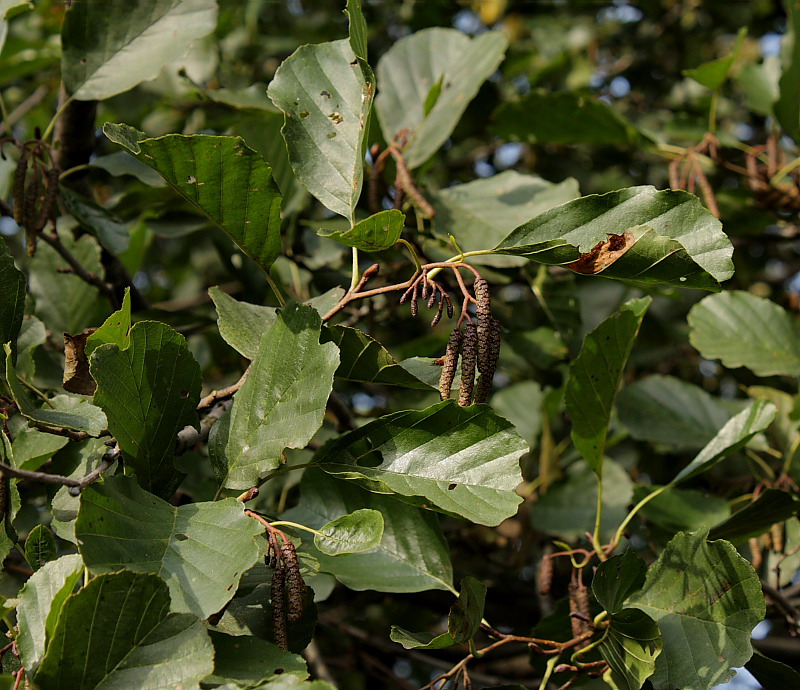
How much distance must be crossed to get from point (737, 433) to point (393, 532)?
1.44 feet

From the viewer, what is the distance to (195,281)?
7.67 ft

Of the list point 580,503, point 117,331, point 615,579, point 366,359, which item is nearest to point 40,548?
point 117,331

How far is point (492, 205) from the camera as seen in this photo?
4.14ft

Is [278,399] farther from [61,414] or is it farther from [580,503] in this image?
[580,503]

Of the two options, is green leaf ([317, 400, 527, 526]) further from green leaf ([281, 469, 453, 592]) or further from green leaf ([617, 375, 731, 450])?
green leaf ([617, 375, 731, 450])

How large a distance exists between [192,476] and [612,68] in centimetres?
194

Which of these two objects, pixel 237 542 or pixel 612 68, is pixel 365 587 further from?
pixel 612 68

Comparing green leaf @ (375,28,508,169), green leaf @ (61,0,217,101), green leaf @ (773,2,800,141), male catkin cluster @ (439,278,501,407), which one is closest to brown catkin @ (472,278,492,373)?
male catkin cluster @ (439,278,501,407)

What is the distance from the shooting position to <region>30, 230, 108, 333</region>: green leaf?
128 cm

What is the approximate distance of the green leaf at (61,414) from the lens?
0.74m

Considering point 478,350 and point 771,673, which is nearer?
point 478,350

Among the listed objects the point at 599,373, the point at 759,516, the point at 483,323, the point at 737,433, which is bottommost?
the point at 759,516

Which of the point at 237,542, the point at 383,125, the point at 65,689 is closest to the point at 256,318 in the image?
the point at 237,542

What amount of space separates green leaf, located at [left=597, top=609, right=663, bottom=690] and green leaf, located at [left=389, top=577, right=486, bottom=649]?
149mm
